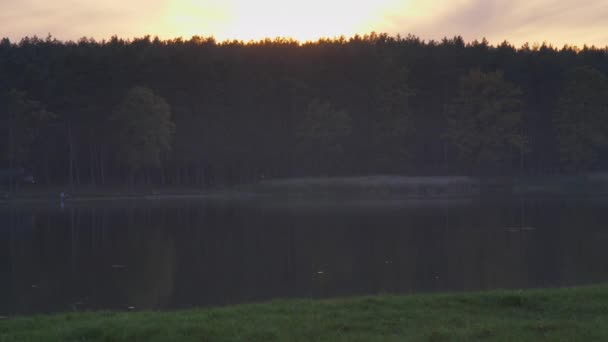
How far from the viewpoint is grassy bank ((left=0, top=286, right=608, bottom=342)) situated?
12133 mm

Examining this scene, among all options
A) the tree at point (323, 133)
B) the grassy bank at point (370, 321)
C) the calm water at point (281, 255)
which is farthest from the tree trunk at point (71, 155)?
the grassy bank at point (370, 321)

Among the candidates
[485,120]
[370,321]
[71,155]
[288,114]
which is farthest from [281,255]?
[288,114]

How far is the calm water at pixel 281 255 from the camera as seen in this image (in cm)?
2208

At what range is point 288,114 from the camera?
328 feet

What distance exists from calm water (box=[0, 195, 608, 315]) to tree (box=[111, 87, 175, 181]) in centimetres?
2719

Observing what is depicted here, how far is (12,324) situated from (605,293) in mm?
11445

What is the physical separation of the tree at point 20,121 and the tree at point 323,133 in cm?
3008

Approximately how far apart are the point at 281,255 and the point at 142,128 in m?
55.3

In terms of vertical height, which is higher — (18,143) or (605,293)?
(18,143)

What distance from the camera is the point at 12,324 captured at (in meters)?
14.2

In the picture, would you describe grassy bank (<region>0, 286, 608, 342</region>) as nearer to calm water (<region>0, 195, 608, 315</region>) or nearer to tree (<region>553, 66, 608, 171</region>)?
calm water (<region>0, 195, 608, 315</region>)

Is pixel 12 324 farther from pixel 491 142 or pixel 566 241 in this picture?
pixel 491 142

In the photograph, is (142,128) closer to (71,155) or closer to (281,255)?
(71,155)

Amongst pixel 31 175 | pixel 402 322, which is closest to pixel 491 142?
pixel 31 175
